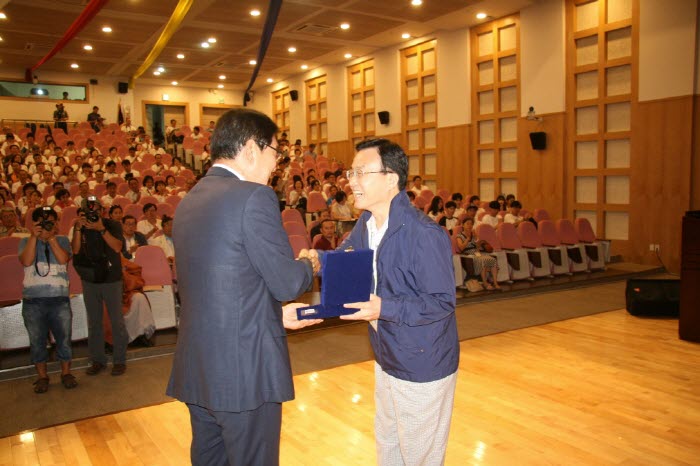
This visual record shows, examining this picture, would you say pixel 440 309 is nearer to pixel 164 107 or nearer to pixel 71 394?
pixel 71 394

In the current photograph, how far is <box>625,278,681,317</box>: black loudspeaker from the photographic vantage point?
5641 millimetres

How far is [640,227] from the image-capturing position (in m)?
9.20

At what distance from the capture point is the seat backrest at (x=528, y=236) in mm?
7934

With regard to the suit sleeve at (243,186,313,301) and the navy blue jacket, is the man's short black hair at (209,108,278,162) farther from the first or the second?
the navy blue jacket

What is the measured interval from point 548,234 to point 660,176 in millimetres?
2467

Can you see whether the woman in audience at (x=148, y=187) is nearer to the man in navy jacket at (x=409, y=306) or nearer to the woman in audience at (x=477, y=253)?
the woman in audience at (x=477, y=253)

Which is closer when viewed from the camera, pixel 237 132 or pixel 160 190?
pixel 237 132

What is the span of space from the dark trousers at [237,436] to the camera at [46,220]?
9.71ft

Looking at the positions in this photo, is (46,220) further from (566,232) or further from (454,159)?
(454,159)

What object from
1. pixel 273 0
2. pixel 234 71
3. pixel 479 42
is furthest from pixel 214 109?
pixel 273 0

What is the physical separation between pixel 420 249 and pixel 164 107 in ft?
68.7

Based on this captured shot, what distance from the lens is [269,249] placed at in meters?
1.43

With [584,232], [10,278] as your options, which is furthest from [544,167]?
[10,278]

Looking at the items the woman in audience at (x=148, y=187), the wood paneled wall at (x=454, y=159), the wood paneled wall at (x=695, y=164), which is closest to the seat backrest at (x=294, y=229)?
the woman in audience at (x=148, y=187)
